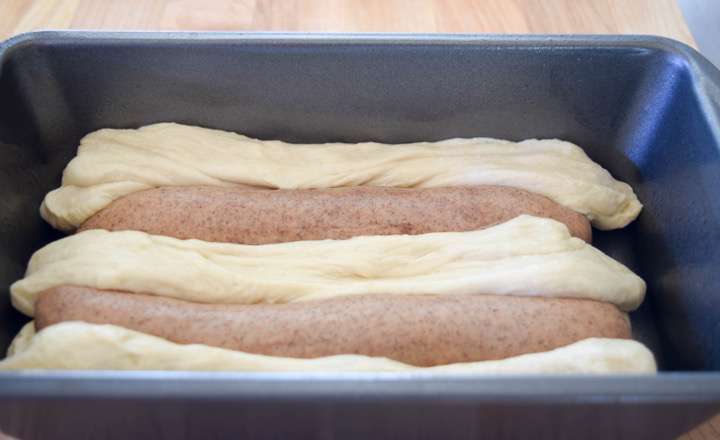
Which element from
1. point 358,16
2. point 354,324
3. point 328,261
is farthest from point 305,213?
point 358,16

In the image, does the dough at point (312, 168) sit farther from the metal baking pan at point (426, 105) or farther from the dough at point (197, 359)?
the dough at point (197, 359)

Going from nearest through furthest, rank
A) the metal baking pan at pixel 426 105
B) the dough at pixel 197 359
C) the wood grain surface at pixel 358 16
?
the dough at pixel 197 359 → the metal baking pan at pixel 426 105 → the wood grain surface at pixel 358 16

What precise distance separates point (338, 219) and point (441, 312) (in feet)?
0.67

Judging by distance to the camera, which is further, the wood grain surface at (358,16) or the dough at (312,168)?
the wood grain surface at (358,16)

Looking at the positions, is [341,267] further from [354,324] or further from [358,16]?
[358,16]

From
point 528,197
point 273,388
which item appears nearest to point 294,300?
point 273,388

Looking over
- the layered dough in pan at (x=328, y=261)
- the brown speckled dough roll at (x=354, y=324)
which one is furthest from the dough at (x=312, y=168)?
the brown speckled dough roll at (x=354, y=324)

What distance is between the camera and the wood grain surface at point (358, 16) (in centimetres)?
110

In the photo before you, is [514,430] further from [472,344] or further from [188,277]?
[188,277]

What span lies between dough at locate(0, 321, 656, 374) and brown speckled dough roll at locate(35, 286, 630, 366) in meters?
0.02

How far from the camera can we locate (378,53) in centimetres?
89

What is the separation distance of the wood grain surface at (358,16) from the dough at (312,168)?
0.82 ft

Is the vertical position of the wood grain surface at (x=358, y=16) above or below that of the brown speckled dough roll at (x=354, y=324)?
above

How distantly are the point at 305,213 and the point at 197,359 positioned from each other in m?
0.26
